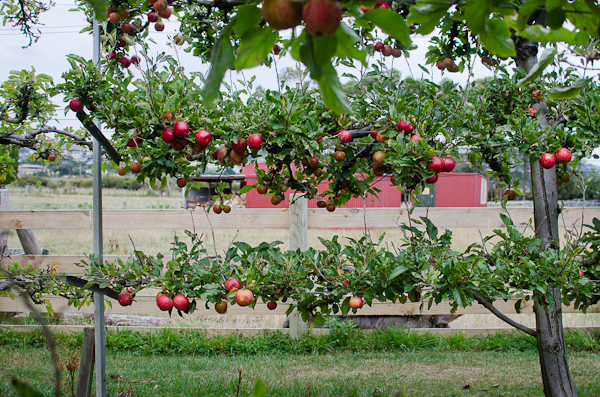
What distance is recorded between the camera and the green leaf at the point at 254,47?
520mm

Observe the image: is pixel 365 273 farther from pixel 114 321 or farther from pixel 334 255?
pixel 114 321

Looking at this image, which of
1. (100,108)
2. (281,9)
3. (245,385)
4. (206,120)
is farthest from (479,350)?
(281,9)

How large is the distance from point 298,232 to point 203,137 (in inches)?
79.2

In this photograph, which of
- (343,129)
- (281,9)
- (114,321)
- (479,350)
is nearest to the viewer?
(281,9)

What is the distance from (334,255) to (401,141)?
0.69m

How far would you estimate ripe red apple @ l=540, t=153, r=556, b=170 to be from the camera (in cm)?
185

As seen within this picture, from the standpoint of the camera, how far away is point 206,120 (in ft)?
5.59

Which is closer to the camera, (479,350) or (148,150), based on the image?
(148,150)

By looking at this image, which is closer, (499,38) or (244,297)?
(499,38)

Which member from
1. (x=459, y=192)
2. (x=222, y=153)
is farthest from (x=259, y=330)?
(x=459, y=192)

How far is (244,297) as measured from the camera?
170cm

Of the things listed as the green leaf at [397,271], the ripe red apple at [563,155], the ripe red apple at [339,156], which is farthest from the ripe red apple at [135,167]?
the ripe red apple at [563,155]

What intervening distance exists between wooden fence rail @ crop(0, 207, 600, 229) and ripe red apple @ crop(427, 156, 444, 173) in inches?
78.7

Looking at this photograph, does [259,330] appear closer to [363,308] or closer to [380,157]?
[363,308]
